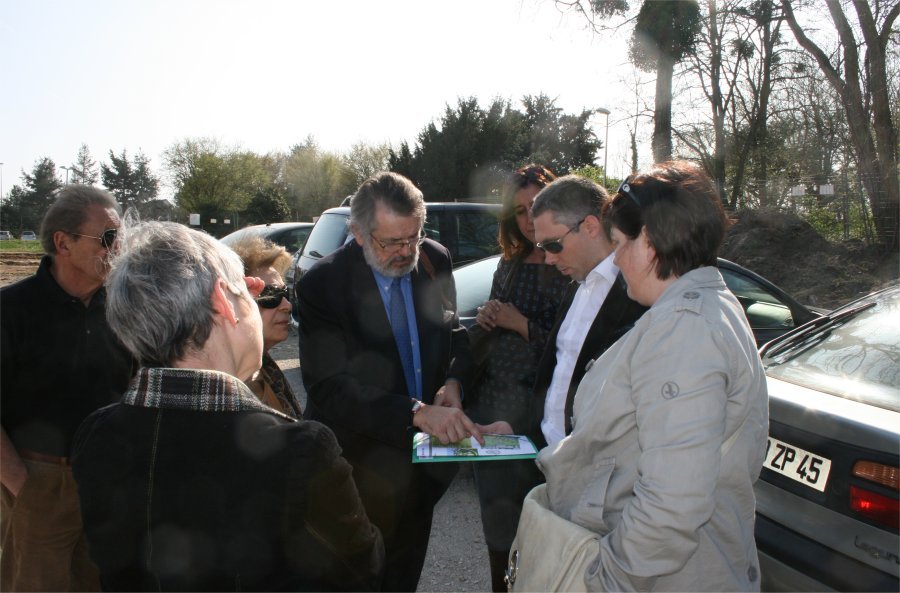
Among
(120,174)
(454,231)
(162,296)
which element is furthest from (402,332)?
(120,174)

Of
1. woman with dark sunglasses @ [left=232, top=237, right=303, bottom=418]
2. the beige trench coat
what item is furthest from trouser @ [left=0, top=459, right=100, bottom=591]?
the beige trench coat

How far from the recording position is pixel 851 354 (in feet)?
8.39

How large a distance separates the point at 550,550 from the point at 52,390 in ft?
6.30

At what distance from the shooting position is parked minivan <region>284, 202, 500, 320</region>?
761cm

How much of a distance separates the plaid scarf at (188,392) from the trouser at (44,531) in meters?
1.36

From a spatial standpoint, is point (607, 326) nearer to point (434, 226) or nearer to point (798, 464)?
point (798, 464)

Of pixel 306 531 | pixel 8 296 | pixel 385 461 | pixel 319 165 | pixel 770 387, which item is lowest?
pixel 385 461

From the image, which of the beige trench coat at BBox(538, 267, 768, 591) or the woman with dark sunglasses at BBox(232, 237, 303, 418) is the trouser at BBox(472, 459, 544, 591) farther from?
the beige trench coat at BBox(538, 267, 768, 591)

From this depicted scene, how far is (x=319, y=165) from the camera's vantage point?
2283 inches

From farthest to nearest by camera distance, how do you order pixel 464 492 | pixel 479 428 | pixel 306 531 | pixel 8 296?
pixel 464 492, pixel 479 428, pixel 8 296, pixel 306 531

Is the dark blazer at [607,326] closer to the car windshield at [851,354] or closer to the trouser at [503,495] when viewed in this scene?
the trouser at [503,495]

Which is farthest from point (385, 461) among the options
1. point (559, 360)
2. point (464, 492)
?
point (464, 492)

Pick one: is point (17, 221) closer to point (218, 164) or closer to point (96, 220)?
point (218, 164)

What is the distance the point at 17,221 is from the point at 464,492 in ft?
233
